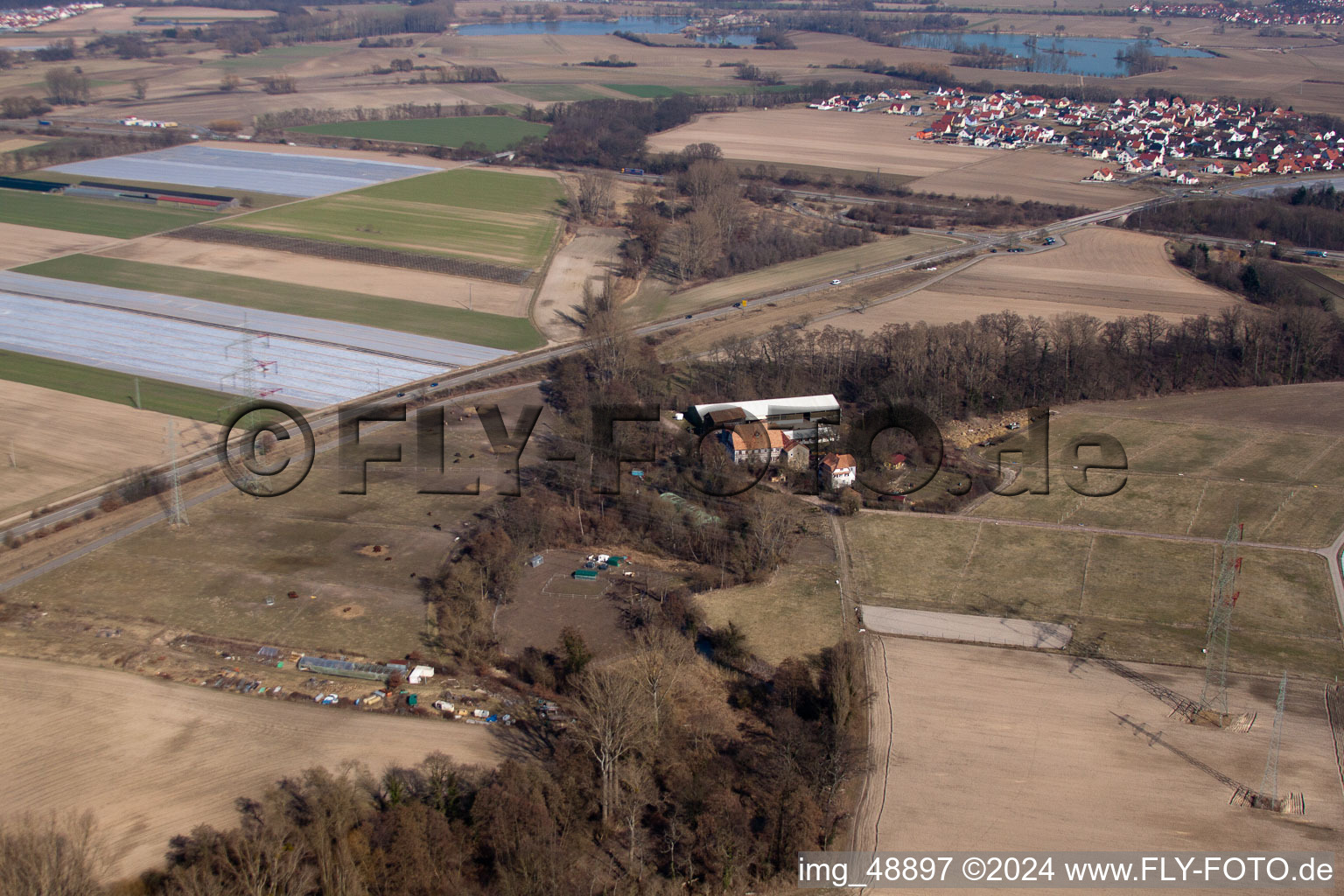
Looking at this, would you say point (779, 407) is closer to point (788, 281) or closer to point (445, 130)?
point (788, 281)

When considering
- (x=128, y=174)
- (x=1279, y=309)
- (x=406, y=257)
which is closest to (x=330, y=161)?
(x=128, y=174)

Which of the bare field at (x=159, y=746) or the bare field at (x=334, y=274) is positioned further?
the bare field at (x=334, y=274)

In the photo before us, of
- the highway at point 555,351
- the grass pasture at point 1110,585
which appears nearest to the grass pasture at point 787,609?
the grass pasture at point 1110,585

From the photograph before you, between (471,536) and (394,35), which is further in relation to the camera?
(394,35)

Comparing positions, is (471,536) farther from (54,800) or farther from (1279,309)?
(1279,309)

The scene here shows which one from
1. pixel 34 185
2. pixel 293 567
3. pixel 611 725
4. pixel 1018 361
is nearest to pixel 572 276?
pixel 1018 361

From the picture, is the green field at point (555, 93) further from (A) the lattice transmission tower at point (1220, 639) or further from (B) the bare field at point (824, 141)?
(A) the lattice transmission tower at point (1220, 639)
